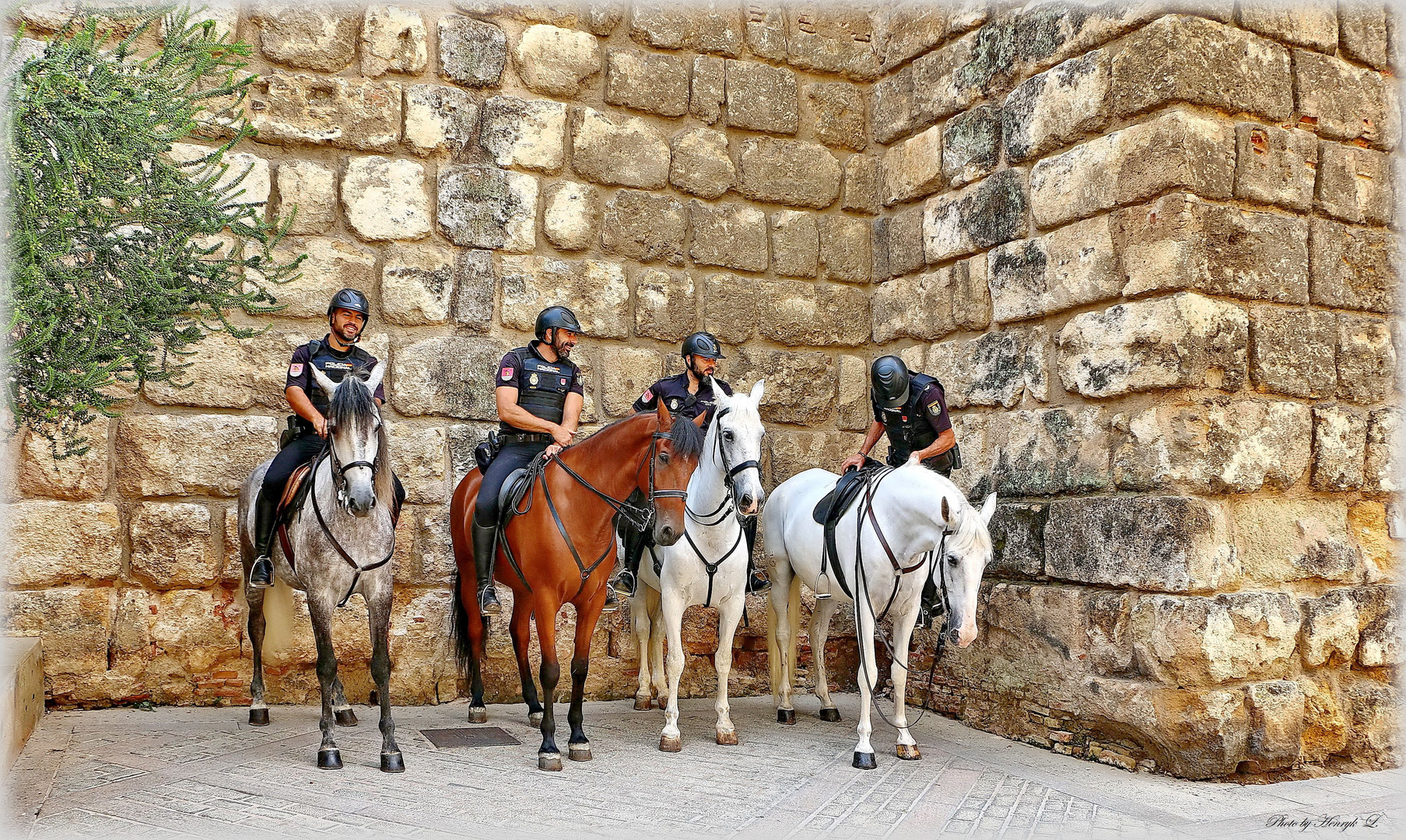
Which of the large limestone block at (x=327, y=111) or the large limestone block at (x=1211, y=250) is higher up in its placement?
the large limestone block at (x=327, y=111)

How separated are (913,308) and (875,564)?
2325 mm

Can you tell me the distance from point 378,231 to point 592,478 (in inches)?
93.4

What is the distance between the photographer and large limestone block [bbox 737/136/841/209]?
750 cm

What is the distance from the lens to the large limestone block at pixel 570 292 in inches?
270

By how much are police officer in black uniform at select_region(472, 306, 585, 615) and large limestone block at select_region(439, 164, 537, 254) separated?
1234mm

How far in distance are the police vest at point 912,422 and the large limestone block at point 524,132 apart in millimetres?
2698

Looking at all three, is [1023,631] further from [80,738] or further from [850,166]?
[80,738]

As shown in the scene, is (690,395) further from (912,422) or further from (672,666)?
(672,666)

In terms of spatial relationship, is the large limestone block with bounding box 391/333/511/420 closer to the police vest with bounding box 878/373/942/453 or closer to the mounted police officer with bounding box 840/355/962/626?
the mounted police officer with bounding box 840/355/962/626

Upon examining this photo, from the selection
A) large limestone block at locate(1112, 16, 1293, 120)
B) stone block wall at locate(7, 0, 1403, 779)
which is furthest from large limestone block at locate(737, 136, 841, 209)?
large limestone block at locate(1112, 16, 1293, 120)

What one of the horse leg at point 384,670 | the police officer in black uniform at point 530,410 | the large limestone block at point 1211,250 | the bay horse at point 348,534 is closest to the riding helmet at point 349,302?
the bay horse at point 348,534

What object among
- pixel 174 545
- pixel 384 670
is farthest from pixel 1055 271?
pixel 174 545

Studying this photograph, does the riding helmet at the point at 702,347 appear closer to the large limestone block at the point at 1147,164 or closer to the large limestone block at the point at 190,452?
the large limestone block at the point at 1147,164

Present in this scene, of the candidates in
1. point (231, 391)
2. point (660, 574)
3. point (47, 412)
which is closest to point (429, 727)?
point (660, 574)
